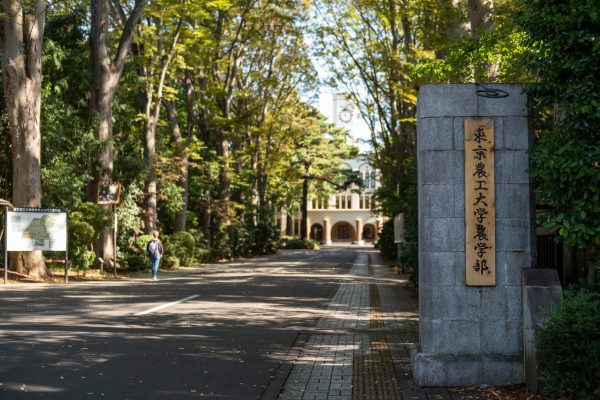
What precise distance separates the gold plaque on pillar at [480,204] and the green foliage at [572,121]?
65 cm

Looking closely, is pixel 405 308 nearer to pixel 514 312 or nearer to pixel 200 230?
pixel 514 312

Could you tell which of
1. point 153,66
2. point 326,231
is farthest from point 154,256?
point 326,231

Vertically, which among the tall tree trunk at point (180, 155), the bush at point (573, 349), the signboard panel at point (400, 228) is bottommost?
the bush at point (573, 349)

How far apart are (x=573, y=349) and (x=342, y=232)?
381 ft

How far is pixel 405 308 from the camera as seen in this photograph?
17.5m

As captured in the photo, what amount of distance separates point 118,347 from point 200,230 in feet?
112

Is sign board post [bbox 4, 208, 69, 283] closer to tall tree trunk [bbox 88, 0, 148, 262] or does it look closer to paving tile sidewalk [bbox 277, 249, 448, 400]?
tall tree trunk [bbox 88, 0, 148, 262]

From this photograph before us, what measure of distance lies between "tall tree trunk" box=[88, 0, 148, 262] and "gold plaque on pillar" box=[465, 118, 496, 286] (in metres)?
21.4

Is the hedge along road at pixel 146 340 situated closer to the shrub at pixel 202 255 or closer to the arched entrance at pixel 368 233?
the shrub at pixel 202 255

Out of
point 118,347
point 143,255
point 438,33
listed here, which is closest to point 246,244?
point 143,255

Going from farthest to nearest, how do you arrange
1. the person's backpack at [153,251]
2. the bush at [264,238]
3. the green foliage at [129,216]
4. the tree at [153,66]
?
the bush at [264,238] → the green foliage at [129,216] → the tree at [153,66] → the person's backpack at [153,251]

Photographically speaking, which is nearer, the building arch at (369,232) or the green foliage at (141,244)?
the green foliage at (141,244)

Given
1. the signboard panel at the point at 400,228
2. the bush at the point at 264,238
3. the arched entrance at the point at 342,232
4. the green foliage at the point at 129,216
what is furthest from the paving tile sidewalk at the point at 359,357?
the arched entrance at the point at 342,232

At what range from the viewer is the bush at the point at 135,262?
32.7 m
